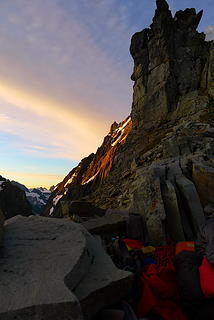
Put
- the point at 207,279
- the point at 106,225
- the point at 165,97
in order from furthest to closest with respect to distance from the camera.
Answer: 1. the point at 165,97
2. the point at 106,225
3. the point at 207,279

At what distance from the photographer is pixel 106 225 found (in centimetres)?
691

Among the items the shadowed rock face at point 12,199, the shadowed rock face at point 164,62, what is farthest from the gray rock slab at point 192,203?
the shadowed rock face at point 12,199

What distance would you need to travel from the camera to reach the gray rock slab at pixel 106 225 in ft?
22.3

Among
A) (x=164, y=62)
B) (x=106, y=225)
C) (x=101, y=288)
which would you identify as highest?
(x=164, y=62)

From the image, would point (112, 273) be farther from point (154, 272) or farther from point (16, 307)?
point (16, 307)

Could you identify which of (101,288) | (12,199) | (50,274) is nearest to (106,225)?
(101,288)

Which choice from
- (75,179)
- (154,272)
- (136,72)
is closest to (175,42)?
(136,72)

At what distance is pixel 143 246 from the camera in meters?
6.10

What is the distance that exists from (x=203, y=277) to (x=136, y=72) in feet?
152

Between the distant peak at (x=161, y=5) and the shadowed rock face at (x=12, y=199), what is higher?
the distant peak at (x=161, y=5)

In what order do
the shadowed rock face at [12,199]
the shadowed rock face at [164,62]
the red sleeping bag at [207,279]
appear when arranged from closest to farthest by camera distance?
1. the red sleeping bag at [207,279]
2. the shadowed rock face at [164,62]
3. the shadowed rock face at [12,199]

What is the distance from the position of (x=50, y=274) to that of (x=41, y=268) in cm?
26

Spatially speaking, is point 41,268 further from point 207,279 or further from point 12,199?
point 12,199

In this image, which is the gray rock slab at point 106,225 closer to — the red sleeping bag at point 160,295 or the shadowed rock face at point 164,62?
the red sleeping bag at point 160,295
